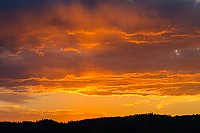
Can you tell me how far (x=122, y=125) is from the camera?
3420 inches

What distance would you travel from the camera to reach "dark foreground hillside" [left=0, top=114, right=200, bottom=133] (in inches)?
3159

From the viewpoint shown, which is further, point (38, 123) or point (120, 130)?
point (38, 123)

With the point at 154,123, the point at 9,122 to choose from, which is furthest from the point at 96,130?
the point at 9,122

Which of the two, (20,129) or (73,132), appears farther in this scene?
(20,129)

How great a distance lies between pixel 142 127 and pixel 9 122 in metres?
57.7

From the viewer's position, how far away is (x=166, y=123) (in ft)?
286

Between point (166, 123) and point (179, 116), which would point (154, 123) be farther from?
point (179, 116)

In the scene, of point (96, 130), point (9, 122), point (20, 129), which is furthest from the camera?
point (9, 122)

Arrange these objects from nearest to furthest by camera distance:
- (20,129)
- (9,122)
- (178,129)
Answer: (178,129) → (20,129) → (9,122)

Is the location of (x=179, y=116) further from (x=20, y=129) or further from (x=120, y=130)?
(x=20, y=129)

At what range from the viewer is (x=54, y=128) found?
293 feet

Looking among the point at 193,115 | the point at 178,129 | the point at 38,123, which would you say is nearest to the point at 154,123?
the point at 178,129

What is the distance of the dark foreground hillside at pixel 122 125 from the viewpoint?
80.2 meters

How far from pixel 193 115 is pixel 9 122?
7352 centimetres
